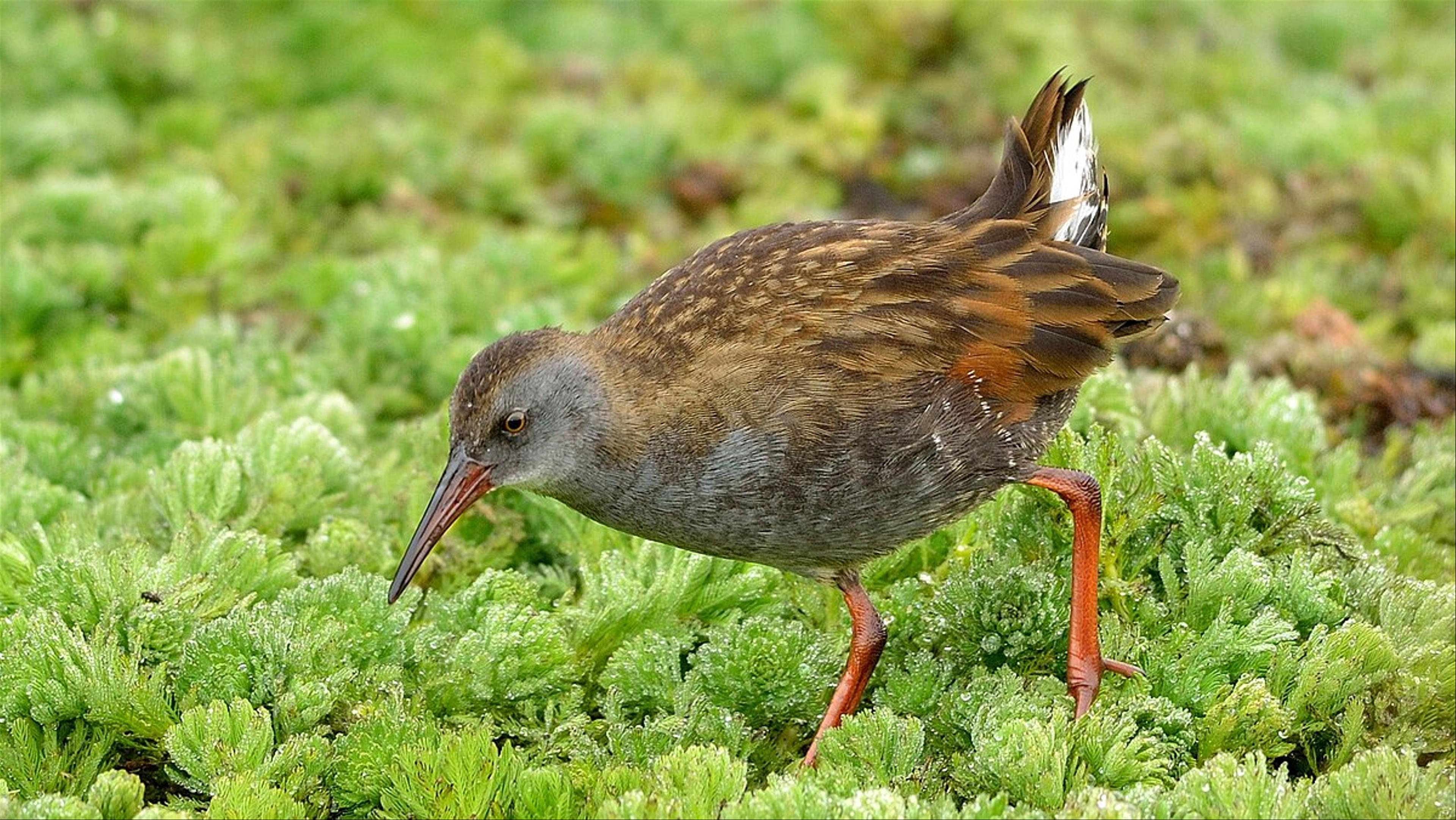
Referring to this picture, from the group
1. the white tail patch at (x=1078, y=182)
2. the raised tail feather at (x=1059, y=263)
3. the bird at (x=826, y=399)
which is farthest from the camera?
the white tail patch at (x=1078, y=182)

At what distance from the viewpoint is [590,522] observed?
4.94 meters

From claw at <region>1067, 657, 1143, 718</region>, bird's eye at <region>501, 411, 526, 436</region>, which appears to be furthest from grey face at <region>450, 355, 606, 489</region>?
claw at <region>1067, 657, 1143, 718</region>

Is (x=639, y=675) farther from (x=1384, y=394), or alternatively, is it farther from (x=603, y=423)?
(x=1384, y=394)

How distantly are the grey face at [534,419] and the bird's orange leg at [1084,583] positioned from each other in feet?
3.61

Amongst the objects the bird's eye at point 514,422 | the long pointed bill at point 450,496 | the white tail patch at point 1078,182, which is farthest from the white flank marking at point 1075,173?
the long pointed bill at point 450,496

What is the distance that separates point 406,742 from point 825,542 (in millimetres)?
1063

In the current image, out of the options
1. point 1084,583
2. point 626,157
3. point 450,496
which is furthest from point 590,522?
point 626,157

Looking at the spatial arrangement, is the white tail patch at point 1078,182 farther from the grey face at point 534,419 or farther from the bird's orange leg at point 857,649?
the grey face at point 534,419

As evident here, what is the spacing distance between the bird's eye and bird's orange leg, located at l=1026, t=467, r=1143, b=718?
1.24 meters

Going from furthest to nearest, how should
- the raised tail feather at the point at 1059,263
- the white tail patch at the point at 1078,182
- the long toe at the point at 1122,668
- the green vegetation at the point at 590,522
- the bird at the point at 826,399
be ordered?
1. the white tail patch at the point at 1078,182
2. the raised tail feather at the point at 1059,263
3. the long toe at the point at 1122,668
4. the bird at the point at 826,399
5. the green vegetation at the point at 590,522

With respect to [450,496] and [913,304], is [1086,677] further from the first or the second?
[450,496]

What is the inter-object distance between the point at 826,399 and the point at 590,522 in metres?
1.26

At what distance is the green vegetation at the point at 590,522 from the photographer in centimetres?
382

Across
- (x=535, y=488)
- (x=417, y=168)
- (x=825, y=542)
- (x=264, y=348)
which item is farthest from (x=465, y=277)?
(x=825, y=542)
